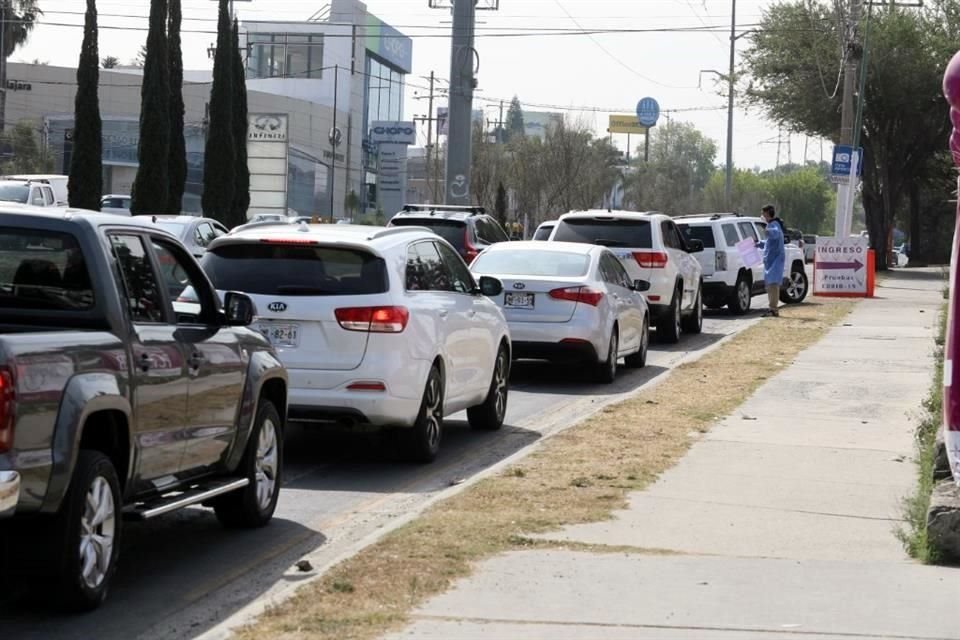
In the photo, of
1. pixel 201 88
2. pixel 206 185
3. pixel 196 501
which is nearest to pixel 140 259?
pixel 196 501

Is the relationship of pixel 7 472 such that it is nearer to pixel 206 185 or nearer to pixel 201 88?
pixel 206 185

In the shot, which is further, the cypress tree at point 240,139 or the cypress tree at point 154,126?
the cypress tree at point 240,139

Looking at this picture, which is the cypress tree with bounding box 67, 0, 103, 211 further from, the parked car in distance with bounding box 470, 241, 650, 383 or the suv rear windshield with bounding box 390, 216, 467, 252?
the parked car in distance with bounding box 470, 241, 650, 383

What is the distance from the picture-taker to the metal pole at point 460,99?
1746 inches

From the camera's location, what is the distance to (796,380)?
60.4ft

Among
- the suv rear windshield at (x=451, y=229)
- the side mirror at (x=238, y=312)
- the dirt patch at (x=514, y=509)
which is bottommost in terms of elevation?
the dirt patch at (x=514, y=509)

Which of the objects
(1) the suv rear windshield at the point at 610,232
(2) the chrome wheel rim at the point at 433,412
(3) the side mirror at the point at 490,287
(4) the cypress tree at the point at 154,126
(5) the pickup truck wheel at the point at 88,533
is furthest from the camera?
(4) the cypress tree at the point at 154,126

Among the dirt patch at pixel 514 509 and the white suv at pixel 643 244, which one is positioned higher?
the white suv at pixel 643 244

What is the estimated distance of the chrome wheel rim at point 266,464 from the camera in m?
9.41

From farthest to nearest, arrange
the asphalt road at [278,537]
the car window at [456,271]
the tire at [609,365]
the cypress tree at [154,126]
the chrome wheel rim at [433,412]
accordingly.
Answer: the cypress tree at [154,126] < the tire at [609,365] < the car window at [456,271] < the chrome wheel rim at [433,412] < the asphalt road at [278,537]

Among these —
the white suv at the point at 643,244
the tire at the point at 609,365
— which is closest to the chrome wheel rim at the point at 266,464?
the tire at the point at 609,365

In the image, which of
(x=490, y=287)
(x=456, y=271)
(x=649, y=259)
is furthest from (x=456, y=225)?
(x=456, y=271)

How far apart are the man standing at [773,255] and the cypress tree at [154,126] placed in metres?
28.6

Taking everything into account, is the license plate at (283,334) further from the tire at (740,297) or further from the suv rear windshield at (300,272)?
the tire at (740,297)
